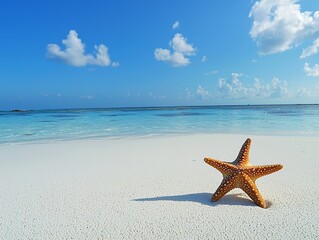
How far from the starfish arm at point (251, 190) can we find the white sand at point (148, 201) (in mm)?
67

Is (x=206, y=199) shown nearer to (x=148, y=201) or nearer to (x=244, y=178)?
(x=244, y=178)

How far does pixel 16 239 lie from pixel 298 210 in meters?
2.52

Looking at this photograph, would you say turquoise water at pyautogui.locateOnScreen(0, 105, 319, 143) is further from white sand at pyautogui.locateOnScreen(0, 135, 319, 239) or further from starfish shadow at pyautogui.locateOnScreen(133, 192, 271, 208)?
starfish shadow at pyautogui.locateOnScreen(133, 192, 271, 208)

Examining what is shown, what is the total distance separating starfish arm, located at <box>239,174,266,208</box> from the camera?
228cm

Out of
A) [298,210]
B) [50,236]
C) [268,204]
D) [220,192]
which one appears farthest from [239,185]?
[50,236]

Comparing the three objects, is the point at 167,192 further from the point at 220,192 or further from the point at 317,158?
the point at 317,158

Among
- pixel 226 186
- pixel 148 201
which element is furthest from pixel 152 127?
pixel 226 186

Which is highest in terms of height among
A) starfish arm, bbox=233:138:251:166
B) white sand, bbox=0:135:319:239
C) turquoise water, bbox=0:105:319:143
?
starfish arm, bbox=233:138:251:166

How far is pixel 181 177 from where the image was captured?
10.9 ft

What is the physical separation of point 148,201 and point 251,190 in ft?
3.51

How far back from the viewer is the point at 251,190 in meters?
2.30

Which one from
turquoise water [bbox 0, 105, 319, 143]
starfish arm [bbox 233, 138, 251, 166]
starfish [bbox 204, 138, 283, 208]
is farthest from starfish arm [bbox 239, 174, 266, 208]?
turquoise water [bbox 0, 105, 319, 143]

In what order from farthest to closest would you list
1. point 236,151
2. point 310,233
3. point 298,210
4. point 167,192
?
point 236,151
point 167,192
point 298,210
point 310,233

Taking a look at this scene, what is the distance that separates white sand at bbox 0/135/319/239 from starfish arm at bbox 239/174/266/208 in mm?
67
